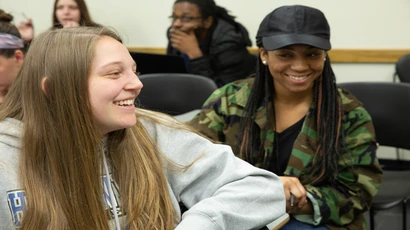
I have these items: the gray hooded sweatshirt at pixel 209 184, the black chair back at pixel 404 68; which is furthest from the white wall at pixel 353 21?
the gray hooded sweatshirt at pixel 209 184

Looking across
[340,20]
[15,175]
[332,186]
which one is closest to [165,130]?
[15,175]

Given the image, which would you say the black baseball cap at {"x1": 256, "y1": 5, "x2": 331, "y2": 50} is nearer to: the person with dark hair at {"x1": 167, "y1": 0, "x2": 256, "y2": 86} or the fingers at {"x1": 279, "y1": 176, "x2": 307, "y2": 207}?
the fingers at {"x1": 279, "y1": 176, "x2": 307, "y2": 207}

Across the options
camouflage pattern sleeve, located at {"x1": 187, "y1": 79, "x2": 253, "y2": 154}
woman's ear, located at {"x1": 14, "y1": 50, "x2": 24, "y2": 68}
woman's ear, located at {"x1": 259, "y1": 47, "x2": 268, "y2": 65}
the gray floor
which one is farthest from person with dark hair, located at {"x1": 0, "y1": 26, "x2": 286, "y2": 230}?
the gray floor

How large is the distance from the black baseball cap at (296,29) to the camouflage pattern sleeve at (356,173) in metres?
0.27

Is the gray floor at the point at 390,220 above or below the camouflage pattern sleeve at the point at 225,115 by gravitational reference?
below

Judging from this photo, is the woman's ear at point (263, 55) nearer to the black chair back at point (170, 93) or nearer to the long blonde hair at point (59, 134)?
the black chair back at point (170, 93)

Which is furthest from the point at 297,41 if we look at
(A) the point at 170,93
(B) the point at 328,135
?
(A) the point at 170,93

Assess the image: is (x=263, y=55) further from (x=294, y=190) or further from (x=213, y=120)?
(x=294, y=190)

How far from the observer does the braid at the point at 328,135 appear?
1.91 m

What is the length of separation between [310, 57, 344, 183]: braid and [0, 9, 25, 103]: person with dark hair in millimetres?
1059

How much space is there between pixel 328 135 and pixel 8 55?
3.84 ft

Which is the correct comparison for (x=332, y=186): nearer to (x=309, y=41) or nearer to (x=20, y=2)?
(x=309, y=41)

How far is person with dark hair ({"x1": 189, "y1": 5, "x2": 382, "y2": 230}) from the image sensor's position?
1904 millimetres

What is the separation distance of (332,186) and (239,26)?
210cm
